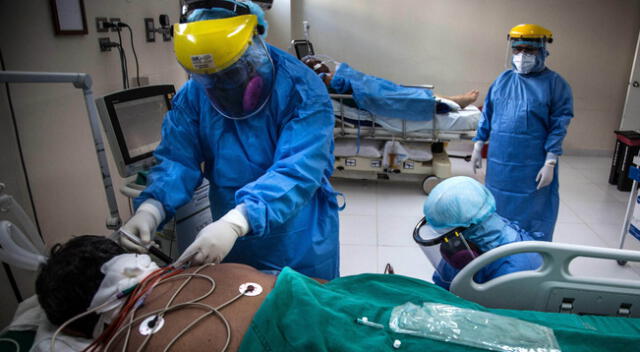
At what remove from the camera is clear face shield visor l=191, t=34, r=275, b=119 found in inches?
52.5

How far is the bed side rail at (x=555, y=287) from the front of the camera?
1211mm

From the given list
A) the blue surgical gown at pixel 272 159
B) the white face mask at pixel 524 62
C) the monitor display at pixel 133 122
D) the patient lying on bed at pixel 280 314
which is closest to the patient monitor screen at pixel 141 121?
the monitor display at pixel 133 122

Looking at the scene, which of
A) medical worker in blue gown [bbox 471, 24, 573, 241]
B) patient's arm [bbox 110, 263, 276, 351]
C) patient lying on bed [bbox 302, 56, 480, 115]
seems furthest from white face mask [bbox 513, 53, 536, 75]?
patient's arm [bbox 110, 263, 276, 351]

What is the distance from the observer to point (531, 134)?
2613mm

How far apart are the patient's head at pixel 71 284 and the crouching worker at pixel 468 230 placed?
3.38 ft

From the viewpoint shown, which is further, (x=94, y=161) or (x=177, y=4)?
(x=177, y=4)

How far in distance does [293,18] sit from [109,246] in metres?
4.66

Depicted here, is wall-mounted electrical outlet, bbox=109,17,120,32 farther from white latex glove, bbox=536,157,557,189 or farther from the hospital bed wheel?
the hospital bed wheel

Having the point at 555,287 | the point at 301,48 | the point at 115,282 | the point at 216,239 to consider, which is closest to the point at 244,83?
the point at 216,239

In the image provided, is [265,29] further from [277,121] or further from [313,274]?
[313,274]

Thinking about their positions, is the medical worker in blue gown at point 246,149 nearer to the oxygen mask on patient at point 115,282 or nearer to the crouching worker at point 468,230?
the oxygen mask on patient at point 115,282

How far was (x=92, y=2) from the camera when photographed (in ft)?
7.50

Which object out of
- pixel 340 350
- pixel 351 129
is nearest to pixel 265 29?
pixel 340 350

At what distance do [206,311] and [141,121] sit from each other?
122 cm
